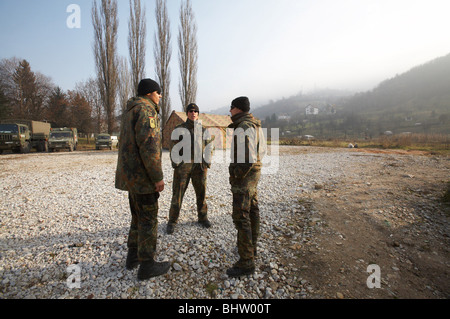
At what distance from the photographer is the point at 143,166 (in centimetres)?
242

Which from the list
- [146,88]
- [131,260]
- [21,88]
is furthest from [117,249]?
[21,88]

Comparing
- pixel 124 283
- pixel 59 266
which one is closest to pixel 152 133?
pixel 124 283

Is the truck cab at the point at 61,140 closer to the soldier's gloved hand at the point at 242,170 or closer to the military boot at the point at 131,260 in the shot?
the military boot at the point at 131,260

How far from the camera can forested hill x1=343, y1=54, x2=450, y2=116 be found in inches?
2756

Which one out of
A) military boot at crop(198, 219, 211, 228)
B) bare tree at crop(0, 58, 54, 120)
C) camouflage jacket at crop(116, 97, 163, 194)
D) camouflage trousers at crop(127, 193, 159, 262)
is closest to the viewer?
camouflage jacket at crop(116, 97, 163, 194)

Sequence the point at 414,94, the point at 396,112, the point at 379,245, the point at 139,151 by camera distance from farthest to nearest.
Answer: the point at 414,94 < the point at 396,112 < the point at 379,245 < the point at 139,151

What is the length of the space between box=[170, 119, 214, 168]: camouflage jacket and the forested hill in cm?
8469

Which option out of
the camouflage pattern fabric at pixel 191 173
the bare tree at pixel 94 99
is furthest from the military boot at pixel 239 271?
the bare tree at pixel 94 99

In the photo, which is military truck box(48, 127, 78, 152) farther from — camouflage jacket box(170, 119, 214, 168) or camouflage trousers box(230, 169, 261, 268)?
camouflage trousers box(230, 169, 261, 268)

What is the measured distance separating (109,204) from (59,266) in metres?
2.51

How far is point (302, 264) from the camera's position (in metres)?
2.85

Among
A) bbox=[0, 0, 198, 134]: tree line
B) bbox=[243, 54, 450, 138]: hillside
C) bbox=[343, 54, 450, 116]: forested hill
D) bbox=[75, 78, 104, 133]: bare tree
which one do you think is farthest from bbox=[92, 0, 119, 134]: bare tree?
bbox=[343, 54, 450, 116]: forested hill

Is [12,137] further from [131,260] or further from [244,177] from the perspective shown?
[244,177]

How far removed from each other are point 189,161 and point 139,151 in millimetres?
1423
